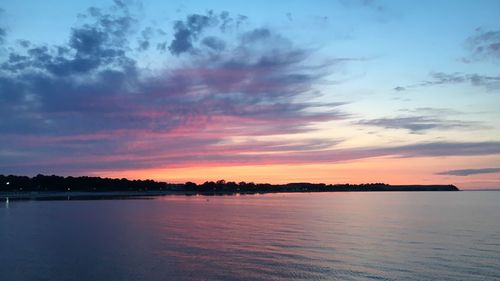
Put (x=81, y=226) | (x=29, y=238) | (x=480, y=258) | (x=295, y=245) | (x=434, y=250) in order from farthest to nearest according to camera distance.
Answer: (x=81, y=226) < (x=29, y=238) < (x=295, y=245) < (x=434, y=250) < (x=480, y=258)

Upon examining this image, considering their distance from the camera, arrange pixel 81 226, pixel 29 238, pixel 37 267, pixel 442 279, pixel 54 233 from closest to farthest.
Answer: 1. pixel 442 279
2. pixel 37 267
3. pixel 29 238
4. pixel 54 233
5. pixel 81 226

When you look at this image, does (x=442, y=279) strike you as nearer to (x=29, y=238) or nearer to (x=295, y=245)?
(x=295, y=245)

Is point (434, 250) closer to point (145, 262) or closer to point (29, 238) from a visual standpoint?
point (145, 262)

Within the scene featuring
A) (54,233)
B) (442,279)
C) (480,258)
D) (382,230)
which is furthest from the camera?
(382,230)

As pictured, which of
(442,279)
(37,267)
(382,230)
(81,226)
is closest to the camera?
(442,279)

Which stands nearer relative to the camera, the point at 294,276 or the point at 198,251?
the point at 294,276

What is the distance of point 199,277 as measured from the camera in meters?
35.3

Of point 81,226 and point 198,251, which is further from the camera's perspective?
point 81,226

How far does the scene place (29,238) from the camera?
56.5 metres

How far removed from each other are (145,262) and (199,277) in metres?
7.68

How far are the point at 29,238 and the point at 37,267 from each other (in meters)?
20.2

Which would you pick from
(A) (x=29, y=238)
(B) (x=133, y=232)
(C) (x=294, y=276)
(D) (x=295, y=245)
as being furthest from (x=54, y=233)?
(C) (x=294, y=276)

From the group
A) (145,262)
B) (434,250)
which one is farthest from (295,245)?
(145,262)

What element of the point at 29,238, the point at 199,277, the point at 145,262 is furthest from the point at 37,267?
the point at 29,238
